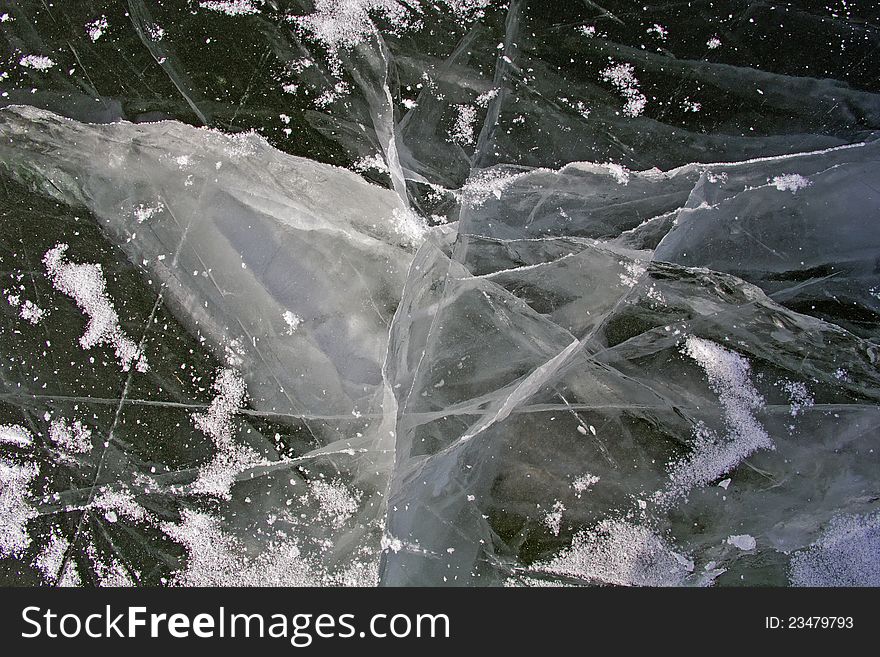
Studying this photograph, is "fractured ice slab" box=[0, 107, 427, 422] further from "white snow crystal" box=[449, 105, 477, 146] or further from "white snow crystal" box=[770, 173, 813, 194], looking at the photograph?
"white snow crystal" box=[770, 173, 813, 194]

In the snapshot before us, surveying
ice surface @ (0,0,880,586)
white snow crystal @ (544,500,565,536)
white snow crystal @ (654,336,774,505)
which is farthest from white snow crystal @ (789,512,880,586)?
white snow crystal @ (544,500,565,536)

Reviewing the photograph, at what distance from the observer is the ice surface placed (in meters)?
1.06

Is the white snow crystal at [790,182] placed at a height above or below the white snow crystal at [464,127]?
below

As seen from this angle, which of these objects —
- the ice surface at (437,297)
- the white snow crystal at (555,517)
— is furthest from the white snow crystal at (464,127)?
the white snow crystal at (555,517)

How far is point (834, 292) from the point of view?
1114 mm

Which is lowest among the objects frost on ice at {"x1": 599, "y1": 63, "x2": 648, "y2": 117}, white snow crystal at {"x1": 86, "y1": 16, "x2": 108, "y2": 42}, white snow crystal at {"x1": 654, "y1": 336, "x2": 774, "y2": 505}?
white snow crystal at {"x1": 654, "y1": 336, "x2": 774, "y2": 505}

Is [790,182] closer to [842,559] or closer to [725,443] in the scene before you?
[725,443]

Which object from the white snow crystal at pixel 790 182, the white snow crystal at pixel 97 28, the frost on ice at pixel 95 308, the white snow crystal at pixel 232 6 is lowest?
the frost on ice at pixel 95 308

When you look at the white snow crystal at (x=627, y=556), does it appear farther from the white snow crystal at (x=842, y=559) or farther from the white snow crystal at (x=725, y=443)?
the white snow crystal at (x=842, y=559)

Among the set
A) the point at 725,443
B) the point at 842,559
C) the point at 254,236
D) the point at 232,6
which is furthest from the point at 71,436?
the point at 842,559

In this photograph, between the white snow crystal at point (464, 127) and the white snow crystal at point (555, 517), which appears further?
the white snow crystal at point (464, 127)

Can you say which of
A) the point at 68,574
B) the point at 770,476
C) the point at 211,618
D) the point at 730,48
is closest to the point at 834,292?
the point at 770,476

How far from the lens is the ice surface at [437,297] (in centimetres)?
106

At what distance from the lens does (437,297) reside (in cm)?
110
